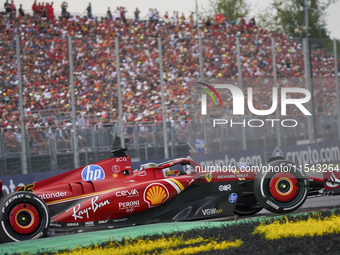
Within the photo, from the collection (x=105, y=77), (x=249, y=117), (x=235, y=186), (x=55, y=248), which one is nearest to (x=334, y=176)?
(x=235, y=186)

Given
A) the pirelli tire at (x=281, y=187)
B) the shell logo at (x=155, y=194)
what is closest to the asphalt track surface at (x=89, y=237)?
the shell logo at (x=155, y=194)

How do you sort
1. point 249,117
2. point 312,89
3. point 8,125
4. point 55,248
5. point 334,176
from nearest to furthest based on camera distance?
point 55,248, point 334,176, point 8,125, point 249,117, point 312,89

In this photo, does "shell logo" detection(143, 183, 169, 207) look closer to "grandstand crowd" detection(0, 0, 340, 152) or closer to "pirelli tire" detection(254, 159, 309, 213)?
"pirelli tire" detection(254, 159, 309, 213)

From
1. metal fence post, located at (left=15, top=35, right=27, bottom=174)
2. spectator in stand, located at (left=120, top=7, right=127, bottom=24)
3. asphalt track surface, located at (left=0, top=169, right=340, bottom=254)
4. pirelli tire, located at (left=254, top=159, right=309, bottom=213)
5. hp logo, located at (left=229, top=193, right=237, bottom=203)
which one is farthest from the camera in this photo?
spectator in stand, located at (left=120, top=7, right=127, bottom=24)

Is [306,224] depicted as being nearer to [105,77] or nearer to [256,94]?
[256,94]

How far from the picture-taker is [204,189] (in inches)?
287

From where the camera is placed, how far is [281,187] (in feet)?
23.8

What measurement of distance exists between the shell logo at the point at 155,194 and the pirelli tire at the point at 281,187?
136 cm

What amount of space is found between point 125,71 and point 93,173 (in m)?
7.97

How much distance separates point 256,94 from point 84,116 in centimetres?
507

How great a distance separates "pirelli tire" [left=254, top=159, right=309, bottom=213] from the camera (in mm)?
7148

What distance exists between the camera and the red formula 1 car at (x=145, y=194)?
6.68 m

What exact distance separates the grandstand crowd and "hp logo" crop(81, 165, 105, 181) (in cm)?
499

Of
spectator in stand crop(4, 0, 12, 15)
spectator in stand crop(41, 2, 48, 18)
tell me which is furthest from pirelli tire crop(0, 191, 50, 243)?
spectator in stand crop(41, 2, 48, 18)
